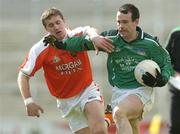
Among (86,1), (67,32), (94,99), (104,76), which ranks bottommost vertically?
(104,76)

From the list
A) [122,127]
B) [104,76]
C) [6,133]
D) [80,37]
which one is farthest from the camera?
[104,76]

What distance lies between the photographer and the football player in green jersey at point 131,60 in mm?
10125

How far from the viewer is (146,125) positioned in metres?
21.3

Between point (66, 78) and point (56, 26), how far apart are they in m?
0.76

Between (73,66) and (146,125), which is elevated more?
(73,66)

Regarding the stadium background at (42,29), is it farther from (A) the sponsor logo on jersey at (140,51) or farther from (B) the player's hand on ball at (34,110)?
(A) the sponsor logo on jersey at (140,51)

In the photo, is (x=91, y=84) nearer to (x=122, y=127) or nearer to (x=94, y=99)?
(x=94, y=99)

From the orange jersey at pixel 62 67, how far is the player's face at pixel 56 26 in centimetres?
10

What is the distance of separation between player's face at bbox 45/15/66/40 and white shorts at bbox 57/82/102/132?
0.85 metres

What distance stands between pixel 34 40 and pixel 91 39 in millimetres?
20438

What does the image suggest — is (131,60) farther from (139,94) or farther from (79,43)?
(79,43)

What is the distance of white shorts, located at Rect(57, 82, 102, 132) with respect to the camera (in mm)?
11069

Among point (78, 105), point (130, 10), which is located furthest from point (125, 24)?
point (78, 105)

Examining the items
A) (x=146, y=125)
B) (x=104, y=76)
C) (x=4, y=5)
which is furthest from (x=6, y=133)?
(x=4, y=5)
